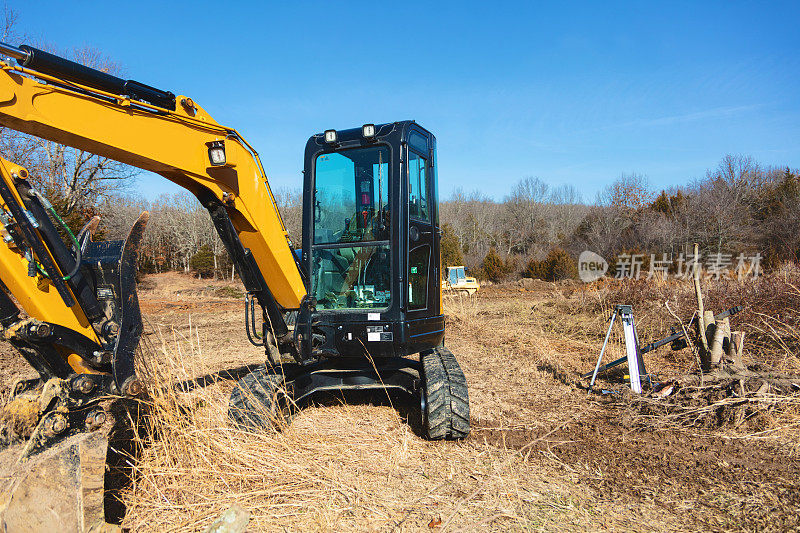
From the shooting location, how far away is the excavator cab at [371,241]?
15.2 ft

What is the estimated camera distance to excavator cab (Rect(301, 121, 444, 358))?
4.64 meters

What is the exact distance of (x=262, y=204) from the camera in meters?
4.31

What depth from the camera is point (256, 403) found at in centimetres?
451

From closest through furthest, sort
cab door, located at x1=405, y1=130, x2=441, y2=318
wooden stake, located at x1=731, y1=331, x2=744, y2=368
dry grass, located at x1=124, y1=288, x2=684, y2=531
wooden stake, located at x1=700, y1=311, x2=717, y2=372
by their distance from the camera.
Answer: dry grass, located at x1=124, y1=288, x2=684, y2=531 → cab door, located at x1=405, y1=130, x2=441, y2=318 → wooden stake, located at x1=731, y1=331, x2=744, y2=368 → wooden stake, located at x1=700, y1=311, x2=717, y2=372

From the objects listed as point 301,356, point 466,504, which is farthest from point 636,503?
point 301,356

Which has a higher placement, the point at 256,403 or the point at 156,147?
the point at 156,147

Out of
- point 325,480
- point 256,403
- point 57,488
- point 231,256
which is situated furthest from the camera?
point 256,403

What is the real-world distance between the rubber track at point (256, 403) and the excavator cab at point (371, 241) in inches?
23.0

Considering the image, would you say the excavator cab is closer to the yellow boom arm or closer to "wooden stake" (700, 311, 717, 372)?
the yellow boom arm

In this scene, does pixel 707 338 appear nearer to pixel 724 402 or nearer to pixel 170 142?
pixel 724 402

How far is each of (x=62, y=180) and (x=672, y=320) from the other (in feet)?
79.7

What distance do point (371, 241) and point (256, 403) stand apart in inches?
68.2

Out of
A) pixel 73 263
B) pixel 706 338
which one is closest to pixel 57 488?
pixel 73 263

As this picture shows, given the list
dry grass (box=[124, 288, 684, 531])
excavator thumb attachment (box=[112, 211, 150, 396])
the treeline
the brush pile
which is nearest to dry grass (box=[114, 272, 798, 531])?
dry grass (box=[124, 288, 684, 531])
